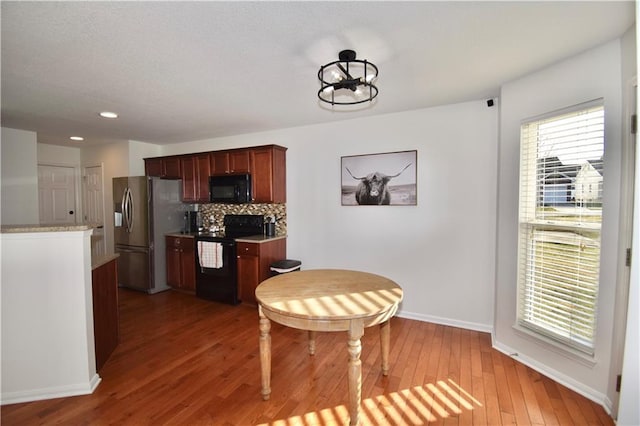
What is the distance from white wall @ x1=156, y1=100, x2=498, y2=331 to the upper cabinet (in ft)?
0.96

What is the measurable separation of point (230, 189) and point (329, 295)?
2.73 m

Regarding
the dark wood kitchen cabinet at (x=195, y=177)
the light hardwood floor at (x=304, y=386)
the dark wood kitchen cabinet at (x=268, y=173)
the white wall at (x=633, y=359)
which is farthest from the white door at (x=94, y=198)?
the white wall at (x=633, y=359)

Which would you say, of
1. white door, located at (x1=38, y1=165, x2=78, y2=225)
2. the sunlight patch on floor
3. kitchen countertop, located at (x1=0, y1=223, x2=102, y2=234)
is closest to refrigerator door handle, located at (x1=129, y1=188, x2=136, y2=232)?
white door, located at (x1=38, y1=165, x2=78, y2=225)

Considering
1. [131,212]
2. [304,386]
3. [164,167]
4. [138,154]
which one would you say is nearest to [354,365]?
[304,386]

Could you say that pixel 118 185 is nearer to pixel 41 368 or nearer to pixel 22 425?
pixel 41 368

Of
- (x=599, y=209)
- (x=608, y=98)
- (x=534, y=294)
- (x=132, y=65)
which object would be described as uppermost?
(x=132, y=65)

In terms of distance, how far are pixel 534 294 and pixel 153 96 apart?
3800mm

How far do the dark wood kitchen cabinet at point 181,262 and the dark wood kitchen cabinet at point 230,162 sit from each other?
1106mm

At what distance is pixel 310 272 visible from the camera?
2.38 m

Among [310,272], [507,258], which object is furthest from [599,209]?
[310,272]

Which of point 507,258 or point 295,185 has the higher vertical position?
point 295,185

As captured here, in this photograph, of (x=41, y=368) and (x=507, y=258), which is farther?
(x=507, y=258)

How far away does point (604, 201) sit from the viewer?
73.0 inches

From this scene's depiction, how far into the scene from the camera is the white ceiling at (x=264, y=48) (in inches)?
59.1
